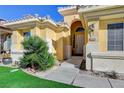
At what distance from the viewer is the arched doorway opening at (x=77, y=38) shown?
1333cm

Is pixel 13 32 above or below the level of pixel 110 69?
above

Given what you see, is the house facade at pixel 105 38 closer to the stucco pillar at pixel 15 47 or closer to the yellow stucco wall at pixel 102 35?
the yellow stucco wall at pixel 102 35

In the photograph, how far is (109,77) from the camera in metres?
6.55

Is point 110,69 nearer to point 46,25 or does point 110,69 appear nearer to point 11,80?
point 11,80

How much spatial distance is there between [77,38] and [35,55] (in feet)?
20.9

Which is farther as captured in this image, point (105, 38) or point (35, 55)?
point (35, 55)

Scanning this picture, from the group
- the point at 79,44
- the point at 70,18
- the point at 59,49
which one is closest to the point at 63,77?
the point at 59,49

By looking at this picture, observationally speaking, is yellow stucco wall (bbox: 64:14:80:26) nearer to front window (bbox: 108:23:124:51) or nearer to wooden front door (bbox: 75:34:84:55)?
wooden front door (bbox: 75:34:84:55)

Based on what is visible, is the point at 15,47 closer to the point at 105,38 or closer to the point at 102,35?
the point at 102,35

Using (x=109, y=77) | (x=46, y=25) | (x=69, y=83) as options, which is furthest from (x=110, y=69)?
(x=46, y=25)

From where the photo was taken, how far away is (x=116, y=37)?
709 centimetres

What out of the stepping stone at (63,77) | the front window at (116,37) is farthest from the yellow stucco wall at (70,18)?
the stepping stone at (63,77)

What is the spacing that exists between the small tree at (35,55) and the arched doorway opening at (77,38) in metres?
5.34
